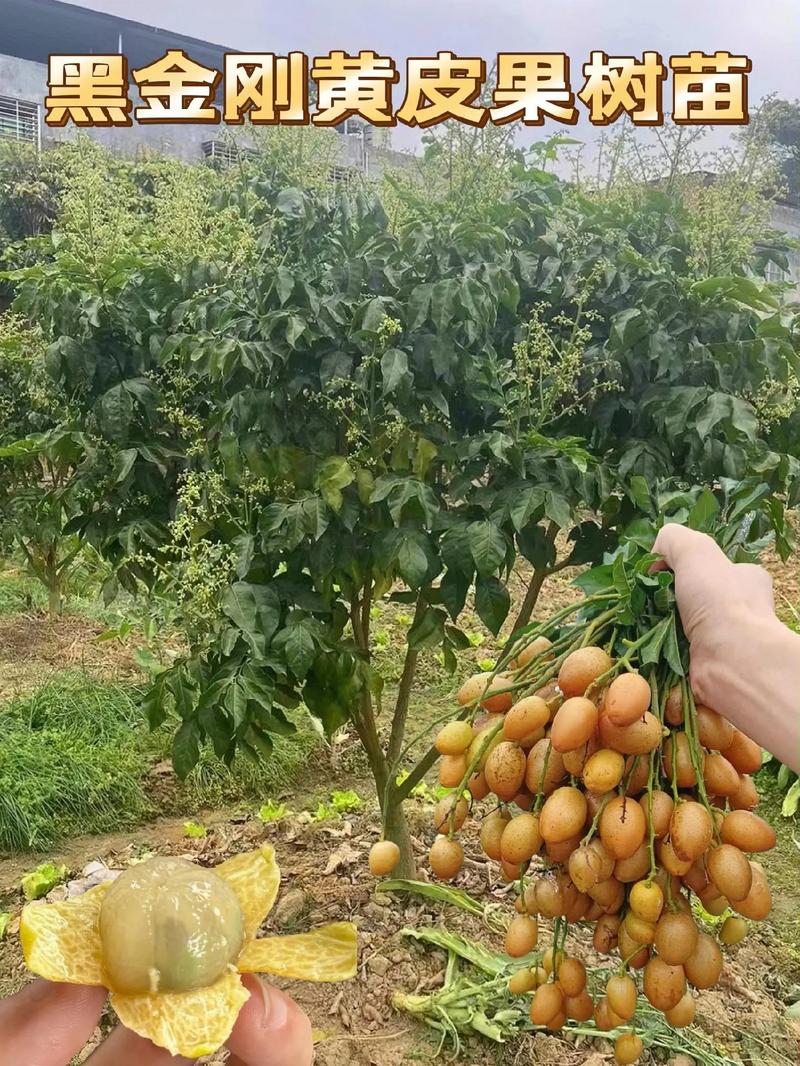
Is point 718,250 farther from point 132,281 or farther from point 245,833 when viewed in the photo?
point 245,833

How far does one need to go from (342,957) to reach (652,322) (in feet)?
3.57

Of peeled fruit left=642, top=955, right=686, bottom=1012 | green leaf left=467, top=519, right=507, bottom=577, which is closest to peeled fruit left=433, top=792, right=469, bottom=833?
peeled fruit left=642, top=955, right=686, bottom=1012

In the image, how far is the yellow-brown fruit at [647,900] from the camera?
0.77 meters

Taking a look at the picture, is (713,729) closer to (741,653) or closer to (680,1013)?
(741,653)

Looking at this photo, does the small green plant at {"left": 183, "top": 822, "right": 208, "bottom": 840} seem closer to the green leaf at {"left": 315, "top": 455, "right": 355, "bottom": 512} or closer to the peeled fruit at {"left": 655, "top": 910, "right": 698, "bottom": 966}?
the green leaf at {"left": 315, "top": 455, "right": 355, "bottom": 512}

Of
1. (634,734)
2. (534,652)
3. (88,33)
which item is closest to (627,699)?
(634,734)

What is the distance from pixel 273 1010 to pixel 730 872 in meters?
0.39

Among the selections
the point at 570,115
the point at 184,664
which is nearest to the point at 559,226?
the point at 570,115

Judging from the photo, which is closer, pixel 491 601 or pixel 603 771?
pixel 603 771

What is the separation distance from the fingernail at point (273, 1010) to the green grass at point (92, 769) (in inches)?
71.7

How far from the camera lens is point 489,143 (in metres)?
1.47

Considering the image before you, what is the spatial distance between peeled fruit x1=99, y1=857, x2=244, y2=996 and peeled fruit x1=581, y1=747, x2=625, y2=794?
30cm

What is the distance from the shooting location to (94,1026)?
0.62 m

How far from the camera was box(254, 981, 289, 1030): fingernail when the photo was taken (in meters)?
0.62
